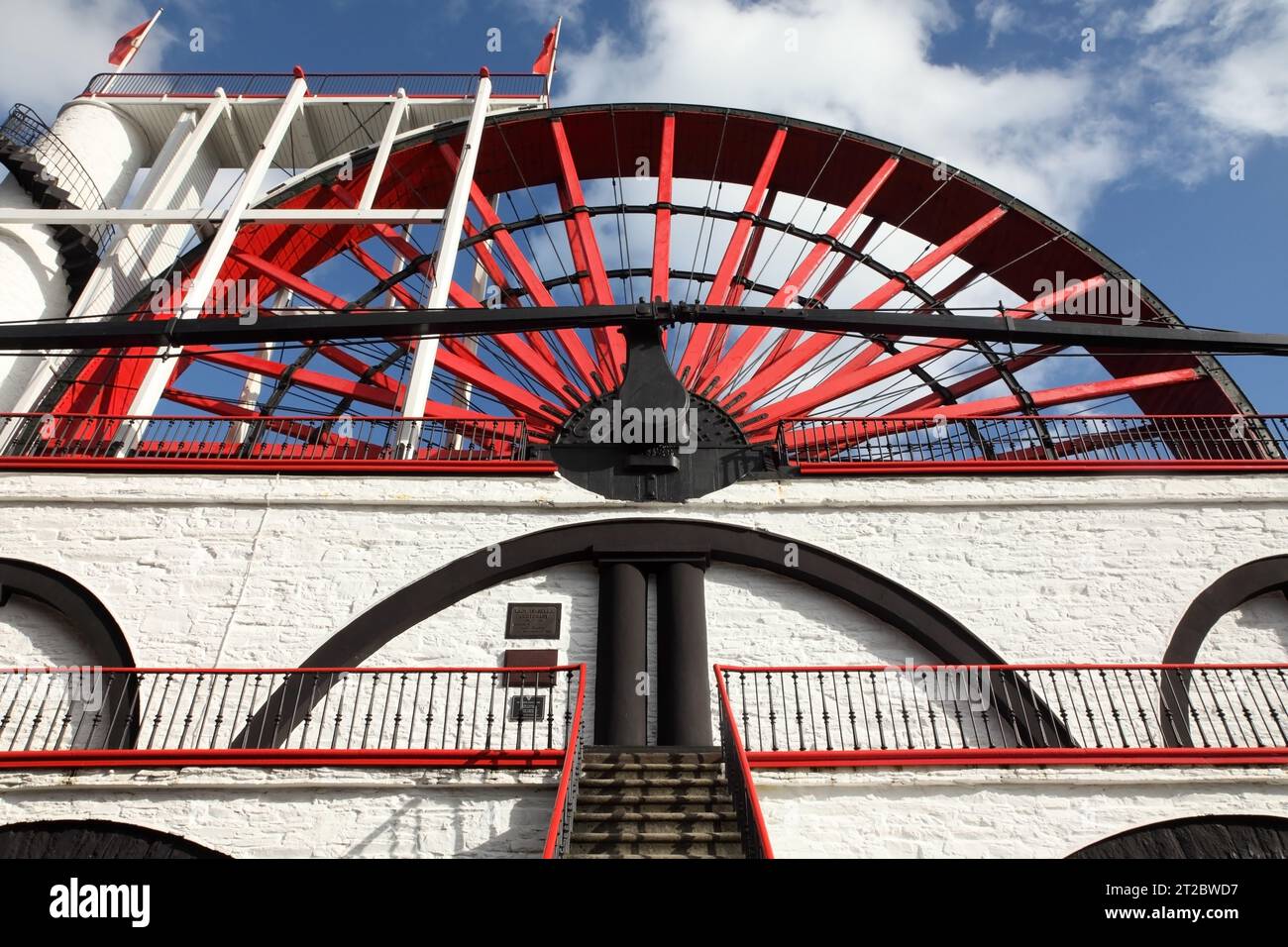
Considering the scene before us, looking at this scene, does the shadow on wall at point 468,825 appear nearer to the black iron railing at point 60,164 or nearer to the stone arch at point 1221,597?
the stone arch at point 1221,597

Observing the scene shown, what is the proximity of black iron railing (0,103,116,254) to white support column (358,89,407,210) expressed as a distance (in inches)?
201

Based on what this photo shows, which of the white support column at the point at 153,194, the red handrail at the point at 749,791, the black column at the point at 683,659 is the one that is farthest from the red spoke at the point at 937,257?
the white support column at the point at 153,194

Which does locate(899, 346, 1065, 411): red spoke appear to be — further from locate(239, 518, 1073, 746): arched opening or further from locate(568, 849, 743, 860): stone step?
locate(568, 849, 743, 860): stone step

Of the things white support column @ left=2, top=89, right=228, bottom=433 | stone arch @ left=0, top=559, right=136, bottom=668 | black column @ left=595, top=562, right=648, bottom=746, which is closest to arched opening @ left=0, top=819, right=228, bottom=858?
stone arch @ left=0, top=559, right=136, bottom=668

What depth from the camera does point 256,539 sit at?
31.6 feet

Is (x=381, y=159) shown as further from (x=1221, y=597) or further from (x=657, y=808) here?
(x=1221, y=597)

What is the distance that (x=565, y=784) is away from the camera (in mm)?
6500

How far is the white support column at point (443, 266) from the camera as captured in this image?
437 inches

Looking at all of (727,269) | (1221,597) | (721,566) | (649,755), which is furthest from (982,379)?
(649,755)

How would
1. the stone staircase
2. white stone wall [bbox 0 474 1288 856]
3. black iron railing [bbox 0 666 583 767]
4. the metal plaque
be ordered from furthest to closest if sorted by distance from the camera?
1. the metal plaque
2. white stone wall [bbox 0 474 1288 856]
3. black iron railing [bbox 0 666 583 767]
4. the stone staircase

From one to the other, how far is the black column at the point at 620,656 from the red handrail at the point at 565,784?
644 millimetres

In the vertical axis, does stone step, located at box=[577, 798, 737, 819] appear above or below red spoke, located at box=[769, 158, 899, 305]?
below

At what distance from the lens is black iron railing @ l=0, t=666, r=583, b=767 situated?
26.5 feet
